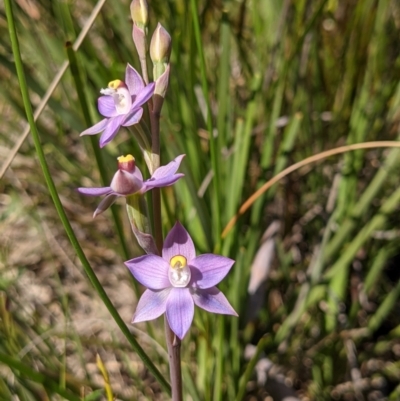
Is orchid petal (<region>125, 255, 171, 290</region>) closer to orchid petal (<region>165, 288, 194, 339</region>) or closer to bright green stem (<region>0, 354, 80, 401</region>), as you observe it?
orchid petal (<region>165, 288, 194, 339</region>)

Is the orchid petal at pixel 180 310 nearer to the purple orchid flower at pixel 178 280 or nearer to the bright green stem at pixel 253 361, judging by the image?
the purple orchid flower at pixel 178 280

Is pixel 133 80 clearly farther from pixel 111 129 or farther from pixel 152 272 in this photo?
pixel 152 272

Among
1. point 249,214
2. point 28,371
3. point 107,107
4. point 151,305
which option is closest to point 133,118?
point 107,107

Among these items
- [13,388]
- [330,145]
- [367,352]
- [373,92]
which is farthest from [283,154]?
[13,388]

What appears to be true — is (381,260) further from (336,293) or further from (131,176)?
(131,176)

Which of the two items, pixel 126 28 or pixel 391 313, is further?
pixel 391 313

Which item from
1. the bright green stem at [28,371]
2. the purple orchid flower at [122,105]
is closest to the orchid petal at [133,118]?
the purple orchid flower at [122,105]
